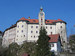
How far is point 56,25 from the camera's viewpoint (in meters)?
78.7

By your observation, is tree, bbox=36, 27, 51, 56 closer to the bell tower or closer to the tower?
the tower

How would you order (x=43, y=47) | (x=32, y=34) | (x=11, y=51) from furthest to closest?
(x=32, y=34)
(x=11, y=51)
(x=43, y=47)

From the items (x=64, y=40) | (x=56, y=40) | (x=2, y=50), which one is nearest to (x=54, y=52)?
(x=56, y=40)

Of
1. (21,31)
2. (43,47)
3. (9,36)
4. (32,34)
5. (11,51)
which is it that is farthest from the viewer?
(9,36)

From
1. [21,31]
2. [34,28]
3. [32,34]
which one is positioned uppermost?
[34,28]

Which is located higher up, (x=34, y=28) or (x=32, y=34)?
(x=34, y=28)

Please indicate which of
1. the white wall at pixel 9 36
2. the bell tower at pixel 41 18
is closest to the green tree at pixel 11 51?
the white wall at pixel 9 36

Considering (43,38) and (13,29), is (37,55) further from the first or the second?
(13,29)

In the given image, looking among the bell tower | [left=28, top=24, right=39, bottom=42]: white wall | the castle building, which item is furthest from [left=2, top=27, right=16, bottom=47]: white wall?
the bell tower

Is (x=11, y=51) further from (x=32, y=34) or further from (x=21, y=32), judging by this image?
(x=32, y=34)

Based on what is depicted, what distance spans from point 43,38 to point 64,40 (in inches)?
1698

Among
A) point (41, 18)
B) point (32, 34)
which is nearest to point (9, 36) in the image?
point (32, 34)

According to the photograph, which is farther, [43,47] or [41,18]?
[41,18]

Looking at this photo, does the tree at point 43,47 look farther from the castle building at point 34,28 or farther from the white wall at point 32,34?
the white wall at point 32,34
